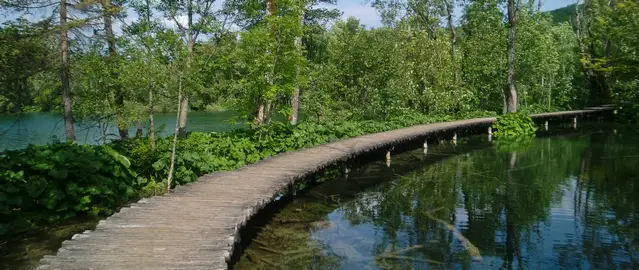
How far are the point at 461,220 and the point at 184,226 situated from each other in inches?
220

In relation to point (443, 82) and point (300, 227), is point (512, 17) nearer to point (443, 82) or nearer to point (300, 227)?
point (443, 82)

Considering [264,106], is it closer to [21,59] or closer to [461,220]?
[21,59]

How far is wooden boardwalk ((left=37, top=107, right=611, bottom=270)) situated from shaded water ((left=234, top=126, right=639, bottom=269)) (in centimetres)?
82

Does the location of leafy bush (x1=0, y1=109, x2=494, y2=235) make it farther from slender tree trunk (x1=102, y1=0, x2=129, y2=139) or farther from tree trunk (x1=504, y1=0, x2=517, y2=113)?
tree trunk (x1=504, y1=0, x2=517, y2=113)

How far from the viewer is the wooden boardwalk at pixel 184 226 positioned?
4836 millimetres

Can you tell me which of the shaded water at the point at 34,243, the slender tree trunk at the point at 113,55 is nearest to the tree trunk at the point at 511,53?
the slender tree trunk at the point at 113,55

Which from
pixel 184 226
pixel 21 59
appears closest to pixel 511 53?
pixel 21 59

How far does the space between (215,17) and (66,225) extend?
44.1 feet

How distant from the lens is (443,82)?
1035 inches

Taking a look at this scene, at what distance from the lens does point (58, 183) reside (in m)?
7.52

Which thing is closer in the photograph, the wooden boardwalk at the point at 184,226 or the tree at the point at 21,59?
the wooden boardwalk at the point at 184,226

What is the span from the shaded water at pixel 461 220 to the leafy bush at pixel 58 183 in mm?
2825

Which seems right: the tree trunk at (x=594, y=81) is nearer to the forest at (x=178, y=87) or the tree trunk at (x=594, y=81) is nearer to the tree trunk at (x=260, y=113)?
the forest at (x=178, y=87)

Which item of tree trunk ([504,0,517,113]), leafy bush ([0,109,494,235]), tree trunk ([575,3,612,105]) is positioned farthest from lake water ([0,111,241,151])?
tree trunk ([575,3,612,105])
